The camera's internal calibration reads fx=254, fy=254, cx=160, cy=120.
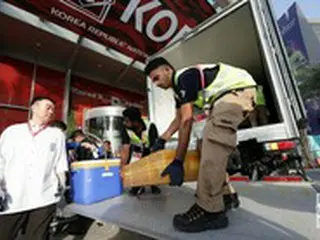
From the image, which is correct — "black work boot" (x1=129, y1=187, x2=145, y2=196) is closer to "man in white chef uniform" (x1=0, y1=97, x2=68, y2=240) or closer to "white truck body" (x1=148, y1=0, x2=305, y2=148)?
"man in white chef uniform" (x1=0, y1=97, x2=68, y2=240)

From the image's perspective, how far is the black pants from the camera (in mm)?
1719

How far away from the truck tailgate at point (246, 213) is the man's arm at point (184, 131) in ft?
1.39

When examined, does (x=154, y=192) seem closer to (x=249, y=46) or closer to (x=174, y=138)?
(x=174, y=138)

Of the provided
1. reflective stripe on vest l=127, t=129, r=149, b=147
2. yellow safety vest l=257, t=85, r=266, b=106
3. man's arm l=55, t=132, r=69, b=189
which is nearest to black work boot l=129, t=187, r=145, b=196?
reflective stripe on vest l=127, t=129, r=149, b=147

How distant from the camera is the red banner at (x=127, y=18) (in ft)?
18.4

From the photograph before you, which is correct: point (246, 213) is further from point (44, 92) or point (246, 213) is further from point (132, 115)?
point (44, 92)

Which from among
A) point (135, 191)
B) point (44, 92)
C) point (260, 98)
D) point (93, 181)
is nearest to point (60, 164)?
point (93, 181)

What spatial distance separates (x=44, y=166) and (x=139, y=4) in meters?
5.32

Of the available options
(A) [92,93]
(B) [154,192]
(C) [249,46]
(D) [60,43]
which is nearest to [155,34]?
(D) [60,43]

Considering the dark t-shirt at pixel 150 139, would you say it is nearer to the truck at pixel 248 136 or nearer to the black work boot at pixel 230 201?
the truck at pixel 248 136

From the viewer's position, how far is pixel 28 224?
179 cm

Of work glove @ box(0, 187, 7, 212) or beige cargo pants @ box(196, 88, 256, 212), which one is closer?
beige cargo pants @ box(196, 88, 256, 212)

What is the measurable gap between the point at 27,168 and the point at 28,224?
39 centimetres

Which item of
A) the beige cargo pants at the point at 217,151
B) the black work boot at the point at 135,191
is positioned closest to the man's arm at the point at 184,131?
the beige cargo pants at the point at 217,151
